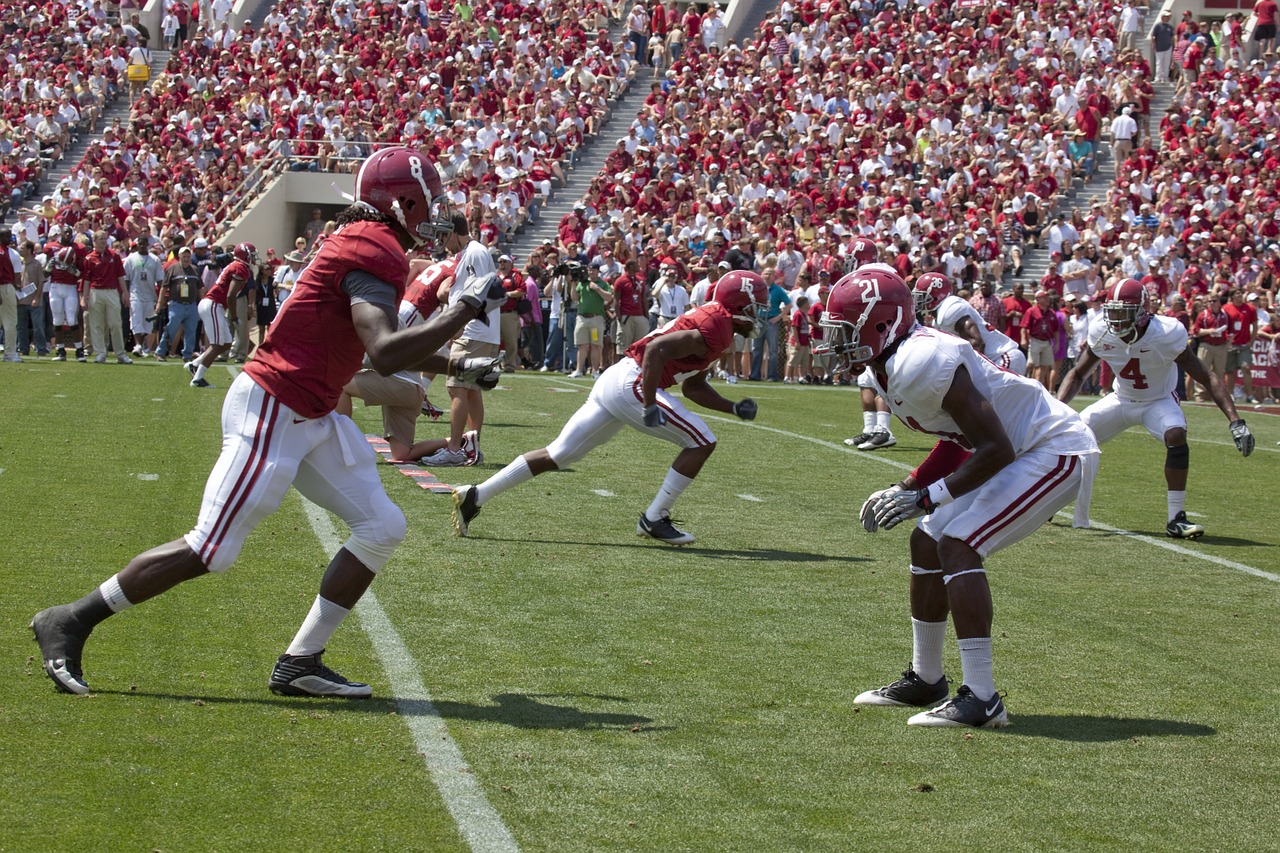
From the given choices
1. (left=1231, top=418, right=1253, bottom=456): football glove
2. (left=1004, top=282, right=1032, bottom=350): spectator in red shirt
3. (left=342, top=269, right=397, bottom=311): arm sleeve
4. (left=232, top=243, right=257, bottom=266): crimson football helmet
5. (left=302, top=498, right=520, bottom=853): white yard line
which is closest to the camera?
(left=302, top=498, right=520, bottom=853): white yard line

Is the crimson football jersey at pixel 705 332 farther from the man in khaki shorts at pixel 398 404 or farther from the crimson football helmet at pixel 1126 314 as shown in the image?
the crimson football helmet at pixel 1126 314

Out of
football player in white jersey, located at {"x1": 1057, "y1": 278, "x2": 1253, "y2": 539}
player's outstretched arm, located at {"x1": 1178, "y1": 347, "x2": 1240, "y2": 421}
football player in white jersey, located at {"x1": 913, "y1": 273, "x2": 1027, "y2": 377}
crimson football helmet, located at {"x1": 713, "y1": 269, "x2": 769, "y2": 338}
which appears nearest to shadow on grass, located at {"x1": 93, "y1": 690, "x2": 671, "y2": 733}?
crimson football helmet, located at {"x1": 713, "y1": 269, "x2": 769, "y2": 338}

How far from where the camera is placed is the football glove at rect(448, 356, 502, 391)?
5566 mm

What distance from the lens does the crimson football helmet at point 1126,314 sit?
10234 mm

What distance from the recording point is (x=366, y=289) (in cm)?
498

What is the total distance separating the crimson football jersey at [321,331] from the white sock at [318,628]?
2.27 feet

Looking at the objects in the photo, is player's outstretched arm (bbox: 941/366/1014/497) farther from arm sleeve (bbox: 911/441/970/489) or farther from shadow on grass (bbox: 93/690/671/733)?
shadow on grass (bbox: 93/690/671/733)

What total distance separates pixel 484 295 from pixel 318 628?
4.39 ft

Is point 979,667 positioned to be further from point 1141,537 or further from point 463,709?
point 1141,537

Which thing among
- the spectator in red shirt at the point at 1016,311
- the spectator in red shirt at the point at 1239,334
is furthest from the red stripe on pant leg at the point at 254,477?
the spectator in red shirt at the point at 1239,334

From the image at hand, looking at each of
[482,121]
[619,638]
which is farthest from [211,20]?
[619,638]

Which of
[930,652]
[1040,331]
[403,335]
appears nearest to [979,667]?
[930,652]

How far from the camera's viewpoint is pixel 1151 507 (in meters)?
11.5

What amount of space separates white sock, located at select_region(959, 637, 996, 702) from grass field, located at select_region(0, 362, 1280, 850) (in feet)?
0.52
